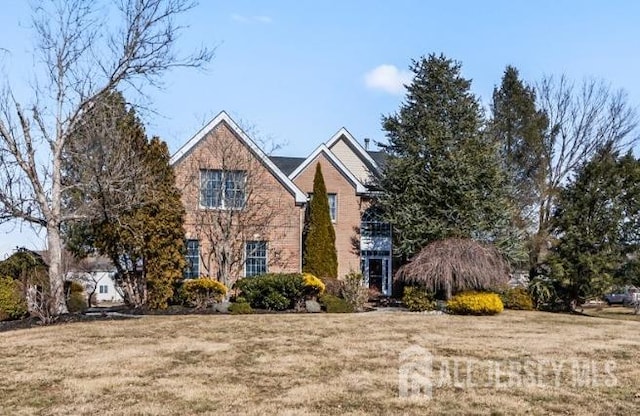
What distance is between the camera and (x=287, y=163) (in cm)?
3038

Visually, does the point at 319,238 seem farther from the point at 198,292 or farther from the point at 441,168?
the point at 198,292

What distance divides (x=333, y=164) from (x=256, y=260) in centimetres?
618

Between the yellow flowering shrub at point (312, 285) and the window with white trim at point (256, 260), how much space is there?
4.65 metres

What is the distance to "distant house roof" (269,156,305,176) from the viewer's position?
95.2 ft

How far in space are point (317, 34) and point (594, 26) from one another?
5.63 meters

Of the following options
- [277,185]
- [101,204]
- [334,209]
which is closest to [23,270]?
[101,204]

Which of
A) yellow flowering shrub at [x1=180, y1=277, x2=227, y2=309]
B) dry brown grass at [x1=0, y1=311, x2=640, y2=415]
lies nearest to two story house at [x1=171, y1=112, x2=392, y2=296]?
yellow flowering shrub at [x1=180, y1=277, x2=227, y2=309]

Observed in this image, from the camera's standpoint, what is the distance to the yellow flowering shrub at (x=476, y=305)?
19000 mm

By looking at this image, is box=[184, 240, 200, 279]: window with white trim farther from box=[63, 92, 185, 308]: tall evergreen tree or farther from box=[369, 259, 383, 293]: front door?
box=[369, 259, 383, 293]: front door

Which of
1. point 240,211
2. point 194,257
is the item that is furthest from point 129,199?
point 194,257

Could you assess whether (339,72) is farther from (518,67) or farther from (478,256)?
(518,67)

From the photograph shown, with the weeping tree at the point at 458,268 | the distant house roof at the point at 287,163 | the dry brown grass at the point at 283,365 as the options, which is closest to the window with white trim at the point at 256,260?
the distant house roof at the point at 287,163

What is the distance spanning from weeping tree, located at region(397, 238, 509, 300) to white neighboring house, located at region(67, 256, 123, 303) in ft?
37.3

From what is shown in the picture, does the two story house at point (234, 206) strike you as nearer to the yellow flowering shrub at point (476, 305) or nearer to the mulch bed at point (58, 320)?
the mulch bed at point (58, 320)
